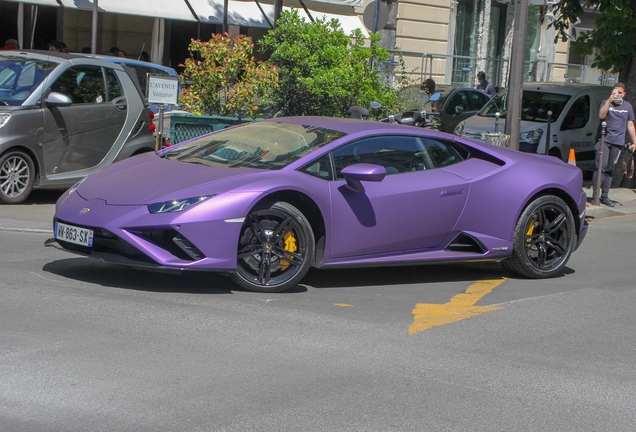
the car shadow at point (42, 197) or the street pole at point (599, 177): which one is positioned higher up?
the street pole at point (599, 177)

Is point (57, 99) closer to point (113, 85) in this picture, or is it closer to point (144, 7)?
point (113, 85)

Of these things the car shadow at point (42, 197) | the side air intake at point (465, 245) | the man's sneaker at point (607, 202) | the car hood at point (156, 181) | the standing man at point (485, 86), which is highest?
the standing man at point (485, 86)

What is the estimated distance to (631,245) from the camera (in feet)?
34.7

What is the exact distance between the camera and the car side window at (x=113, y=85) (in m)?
11.6

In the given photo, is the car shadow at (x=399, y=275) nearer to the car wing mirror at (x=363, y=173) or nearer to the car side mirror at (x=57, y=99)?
the car wing mirror at (x=363, y=173)

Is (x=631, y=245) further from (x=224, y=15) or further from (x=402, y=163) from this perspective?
(x=224, y=15)

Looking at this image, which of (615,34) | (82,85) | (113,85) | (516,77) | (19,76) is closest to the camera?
(19,76)

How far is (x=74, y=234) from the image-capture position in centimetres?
650

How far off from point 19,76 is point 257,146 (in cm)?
473

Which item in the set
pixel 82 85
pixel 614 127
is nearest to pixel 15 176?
pixel 82 85

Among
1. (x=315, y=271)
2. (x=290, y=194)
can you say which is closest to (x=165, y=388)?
(x=290, y=194)

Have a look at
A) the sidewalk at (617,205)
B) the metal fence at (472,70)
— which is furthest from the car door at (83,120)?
the metal fence at (472,70)

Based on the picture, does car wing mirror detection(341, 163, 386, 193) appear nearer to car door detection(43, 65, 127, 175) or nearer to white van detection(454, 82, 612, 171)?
car door detection(43, 65, 127, 175)

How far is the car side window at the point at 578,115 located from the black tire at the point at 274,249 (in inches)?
419
